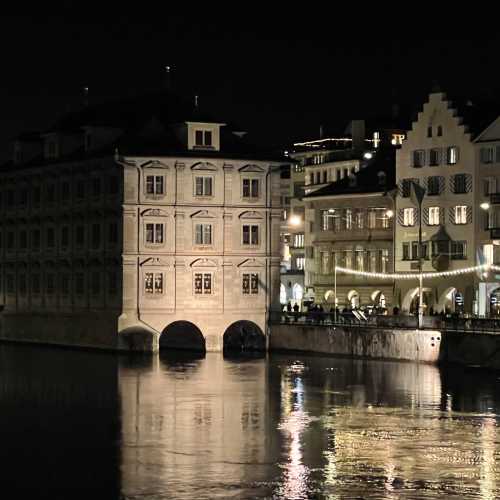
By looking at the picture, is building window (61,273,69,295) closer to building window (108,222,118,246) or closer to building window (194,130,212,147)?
building window (108,222,118,246)

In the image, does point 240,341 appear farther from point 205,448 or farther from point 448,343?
point 205,448

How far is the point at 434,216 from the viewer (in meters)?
115

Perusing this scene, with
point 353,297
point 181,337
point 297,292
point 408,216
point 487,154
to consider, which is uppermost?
point 487,154

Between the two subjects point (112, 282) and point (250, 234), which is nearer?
point (112, 282)

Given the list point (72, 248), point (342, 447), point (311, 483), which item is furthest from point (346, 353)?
point (311, 483)

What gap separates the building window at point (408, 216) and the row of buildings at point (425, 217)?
0.20 feet

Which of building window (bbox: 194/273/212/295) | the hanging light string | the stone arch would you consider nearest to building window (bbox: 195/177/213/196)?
building window (bbox: 194/273/212/295)

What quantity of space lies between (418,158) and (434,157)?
1.61m

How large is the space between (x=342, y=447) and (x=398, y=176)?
59.7 meters

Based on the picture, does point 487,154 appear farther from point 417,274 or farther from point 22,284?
point 22,284

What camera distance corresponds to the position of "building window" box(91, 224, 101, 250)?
110m

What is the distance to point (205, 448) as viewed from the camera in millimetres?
59312

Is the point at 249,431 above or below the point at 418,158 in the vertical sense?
below

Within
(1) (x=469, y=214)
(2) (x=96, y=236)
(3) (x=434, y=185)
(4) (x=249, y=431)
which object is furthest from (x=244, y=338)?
(4) (x=249, y=431)
